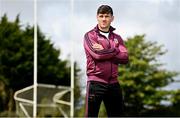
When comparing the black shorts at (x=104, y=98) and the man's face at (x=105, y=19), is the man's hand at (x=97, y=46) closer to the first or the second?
the man's face at (x=105, y=19)

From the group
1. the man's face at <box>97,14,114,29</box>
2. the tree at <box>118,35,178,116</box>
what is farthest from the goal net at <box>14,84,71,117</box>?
the man's face at <box>97,14,114,29</box>

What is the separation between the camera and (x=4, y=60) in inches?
2128

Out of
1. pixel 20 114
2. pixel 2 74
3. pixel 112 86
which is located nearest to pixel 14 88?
pixel 2 74

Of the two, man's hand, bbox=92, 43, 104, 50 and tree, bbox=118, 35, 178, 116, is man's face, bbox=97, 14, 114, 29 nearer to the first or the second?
man's hand, bbox=92, 43, 104, 50

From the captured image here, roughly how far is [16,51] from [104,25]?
5070 cm

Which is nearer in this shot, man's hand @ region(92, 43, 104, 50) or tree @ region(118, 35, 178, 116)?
man's hand @ region(92, 43, 104, 50)

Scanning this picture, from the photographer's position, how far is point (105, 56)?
4859mm

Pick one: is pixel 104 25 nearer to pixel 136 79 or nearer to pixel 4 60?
pixel 136 79

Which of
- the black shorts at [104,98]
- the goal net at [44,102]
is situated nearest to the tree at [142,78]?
the goal net at [44,102]

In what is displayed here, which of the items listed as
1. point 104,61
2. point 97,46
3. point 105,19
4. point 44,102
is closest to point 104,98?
point 104,61

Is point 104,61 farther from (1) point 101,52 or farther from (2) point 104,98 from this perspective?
(2) point 104,98

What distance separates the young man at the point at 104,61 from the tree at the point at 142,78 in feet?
134

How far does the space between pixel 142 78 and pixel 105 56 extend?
42.4 metres

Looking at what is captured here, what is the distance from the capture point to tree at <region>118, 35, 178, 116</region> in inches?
1829
